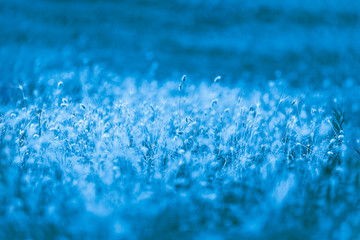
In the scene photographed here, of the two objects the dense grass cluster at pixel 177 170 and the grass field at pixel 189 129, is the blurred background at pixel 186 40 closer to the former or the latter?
the grass field at pixel 189 129

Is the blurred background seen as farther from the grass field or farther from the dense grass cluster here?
the dense grass cluster

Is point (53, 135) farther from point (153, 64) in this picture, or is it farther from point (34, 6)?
point (34, 6)

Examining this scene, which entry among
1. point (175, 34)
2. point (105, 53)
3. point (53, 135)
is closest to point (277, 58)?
point (175, 34)

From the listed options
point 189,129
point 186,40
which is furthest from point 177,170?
point 186,40

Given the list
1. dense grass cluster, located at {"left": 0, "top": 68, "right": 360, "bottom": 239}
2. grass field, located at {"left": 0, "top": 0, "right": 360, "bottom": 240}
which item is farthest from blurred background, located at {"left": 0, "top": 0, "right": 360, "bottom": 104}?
dense grass cluster, located at {"left": 0, "top": 68, "right": 360, "bottom": 239}

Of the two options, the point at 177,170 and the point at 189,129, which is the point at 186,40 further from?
the point at 177,170

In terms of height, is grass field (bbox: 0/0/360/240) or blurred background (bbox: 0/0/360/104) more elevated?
blurred background (bbox: 0/0/360/104)

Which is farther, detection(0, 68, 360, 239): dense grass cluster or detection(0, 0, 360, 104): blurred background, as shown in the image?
detection(0, 0, 360, 104): blurred background
